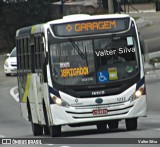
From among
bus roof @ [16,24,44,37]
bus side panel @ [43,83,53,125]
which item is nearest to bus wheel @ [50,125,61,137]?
bus side panel @ [43,83,53,125]

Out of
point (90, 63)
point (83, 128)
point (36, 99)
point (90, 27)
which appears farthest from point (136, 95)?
point (83, 128)

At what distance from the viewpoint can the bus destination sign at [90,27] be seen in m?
17.8

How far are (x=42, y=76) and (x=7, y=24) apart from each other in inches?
1645

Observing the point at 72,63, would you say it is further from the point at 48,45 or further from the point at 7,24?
the point at 7,24

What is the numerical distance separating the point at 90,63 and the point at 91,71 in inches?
7.0

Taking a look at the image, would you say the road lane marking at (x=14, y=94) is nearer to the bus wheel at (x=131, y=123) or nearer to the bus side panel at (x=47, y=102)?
the bus wheel at (x=131, y=123)

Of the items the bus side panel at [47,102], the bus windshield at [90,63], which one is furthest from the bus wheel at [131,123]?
the bus side panel at [47,102]

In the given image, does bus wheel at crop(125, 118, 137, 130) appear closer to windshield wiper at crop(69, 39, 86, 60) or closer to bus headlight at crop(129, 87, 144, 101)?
bus headlight at crop(129, 87, 144, 101)

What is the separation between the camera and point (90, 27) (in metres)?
17.9

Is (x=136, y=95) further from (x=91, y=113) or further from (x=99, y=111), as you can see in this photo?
(x=91, y=113)

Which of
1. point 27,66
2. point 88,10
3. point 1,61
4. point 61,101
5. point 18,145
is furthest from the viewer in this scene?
point 88,10

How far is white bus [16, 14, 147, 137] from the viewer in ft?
57.0

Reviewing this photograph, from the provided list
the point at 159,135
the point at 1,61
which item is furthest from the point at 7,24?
the point at 159,135

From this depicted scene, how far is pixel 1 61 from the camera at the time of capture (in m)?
52.3
